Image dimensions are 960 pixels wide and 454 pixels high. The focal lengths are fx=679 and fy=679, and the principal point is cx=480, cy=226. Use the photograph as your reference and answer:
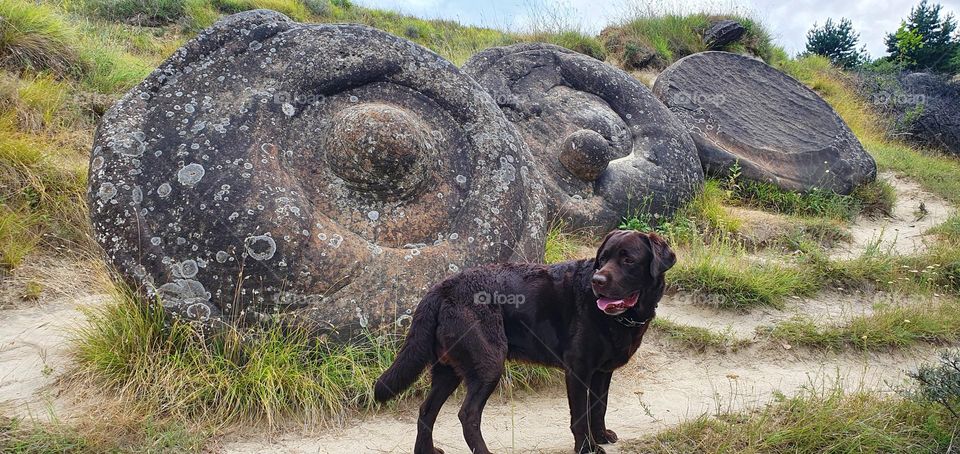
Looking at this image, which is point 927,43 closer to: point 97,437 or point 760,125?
point 760,125

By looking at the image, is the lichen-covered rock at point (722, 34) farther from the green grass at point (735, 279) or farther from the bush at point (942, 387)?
the bush at point (942, 387)

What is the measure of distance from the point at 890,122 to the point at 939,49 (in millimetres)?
6390

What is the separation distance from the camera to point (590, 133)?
23.4ft

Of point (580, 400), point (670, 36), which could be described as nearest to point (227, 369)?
point (580, 400)

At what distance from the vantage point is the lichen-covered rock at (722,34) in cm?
1448

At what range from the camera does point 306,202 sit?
424 centimetres

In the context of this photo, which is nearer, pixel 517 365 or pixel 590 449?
pixel 590 449

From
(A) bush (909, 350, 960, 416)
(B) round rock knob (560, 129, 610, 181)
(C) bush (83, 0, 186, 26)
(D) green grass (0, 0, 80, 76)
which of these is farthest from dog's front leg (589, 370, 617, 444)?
(C) bush (83, 0, 186, 26)

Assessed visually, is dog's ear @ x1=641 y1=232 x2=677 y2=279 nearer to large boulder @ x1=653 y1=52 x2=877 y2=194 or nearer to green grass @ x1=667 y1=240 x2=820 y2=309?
green grass @ x1=667 y1=240 x2=820 y2=309

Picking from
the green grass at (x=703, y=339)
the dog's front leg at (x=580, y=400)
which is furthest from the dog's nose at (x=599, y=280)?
the green grass at (x=703, y=339)

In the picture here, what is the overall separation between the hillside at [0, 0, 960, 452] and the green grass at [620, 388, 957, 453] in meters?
0.01

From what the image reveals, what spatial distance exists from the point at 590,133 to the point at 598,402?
4.18 m

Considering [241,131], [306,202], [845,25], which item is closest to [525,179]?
[306,202]

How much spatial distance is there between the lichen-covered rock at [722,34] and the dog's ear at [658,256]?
41.1 ft
